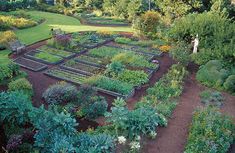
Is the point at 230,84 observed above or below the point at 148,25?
below

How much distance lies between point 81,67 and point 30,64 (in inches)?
115

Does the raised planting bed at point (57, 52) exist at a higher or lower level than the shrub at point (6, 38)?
lower

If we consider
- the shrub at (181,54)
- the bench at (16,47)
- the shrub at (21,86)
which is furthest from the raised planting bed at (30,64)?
the shrub at (181,54)

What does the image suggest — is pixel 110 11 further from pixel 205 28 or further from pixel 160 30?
pixel 205 28

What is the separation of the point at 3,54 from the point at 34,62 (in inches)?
97.8

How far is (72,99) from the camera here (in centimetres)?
1314

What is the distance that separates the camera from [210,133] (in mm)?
10758

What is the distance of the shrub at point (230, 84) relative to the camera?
1516 cm

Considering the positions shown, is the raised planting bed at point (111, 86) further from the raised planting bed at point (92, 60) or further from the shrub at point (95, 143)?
the shrub at point (95, 143)

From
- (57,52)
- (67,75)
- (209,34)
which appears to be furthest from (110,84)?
(209,34)

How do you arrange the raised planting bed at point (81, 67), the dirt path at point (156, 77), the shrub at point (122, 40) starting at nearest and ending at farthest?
1. the dirt path at point (156, 77)
2. the raised planting bed at point (81, 67)
3. the shrub at point (122, 40)

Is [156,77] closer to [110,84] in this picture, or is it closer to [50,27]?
[110,84]

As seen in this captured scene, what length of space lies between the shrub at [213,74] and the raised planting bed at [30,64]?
27.9 ft

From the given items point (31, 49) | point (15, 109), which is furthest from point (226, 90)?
point (31, 49)
